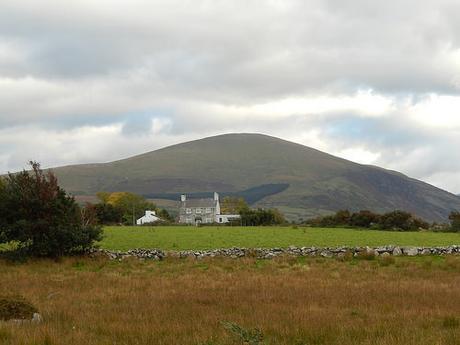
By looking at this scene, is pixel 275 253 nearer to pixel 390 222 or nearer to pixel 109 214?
pixel 390 222

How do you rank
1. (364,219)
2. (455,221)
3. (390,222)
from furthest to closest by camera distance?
(364,219) → (390,222) → (455,221)

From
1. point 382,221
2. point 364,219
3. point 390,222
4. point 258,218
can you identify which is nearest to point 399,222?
point 390,222

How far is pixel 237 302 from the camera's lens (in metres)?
14.9

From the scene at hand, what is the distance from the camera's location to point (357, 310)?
44.5 feet

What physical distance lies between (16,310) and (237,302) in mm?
5674

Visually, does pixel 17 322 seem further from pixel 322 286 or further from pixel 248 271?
pixel 248 271

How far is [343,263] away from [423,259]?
17.0ft

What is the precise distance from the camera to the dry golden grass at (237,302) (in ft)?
33.5

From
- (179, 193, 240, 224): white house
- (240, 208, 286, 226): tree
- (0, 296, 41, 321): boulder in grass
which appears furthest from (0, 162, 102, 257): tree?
(179, 193, 240, 224): white house

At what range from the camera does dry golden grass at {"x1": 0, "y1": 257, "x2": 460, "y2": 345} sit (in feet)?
33.5

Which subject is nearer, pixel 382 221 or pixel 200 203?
pixel 382 221

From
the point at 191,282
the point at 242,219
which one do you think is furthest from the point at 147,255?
the point at 242,219

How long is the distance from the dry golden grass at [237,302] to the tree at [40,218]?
2.18 m

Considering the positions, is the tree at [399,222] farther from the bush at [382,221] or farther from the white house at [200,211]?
the white house at [200,211]
